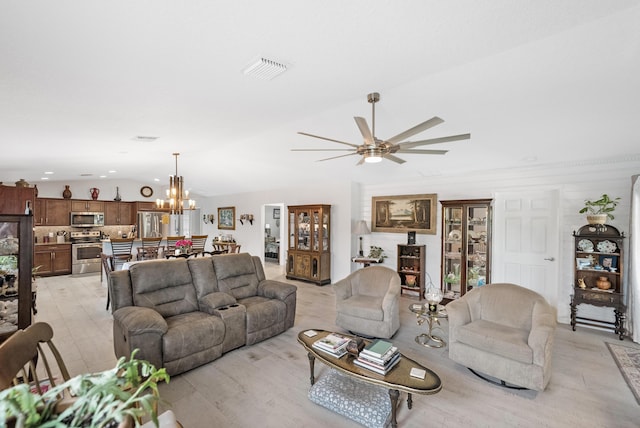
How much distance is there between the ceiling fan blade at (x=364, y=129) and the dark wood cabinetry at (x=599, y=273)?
3.64 m

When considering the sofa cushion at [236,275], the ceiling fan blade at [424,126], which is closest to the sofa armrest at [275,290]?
the sofa cushion at [236,275]

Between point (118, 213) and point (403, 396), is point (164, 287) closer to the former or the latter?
point (403, 396)

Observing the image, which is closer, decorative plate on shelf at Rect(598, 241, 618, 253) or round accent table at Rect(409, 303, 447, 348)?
round accent table at Rect(409, 303, 447, 348)

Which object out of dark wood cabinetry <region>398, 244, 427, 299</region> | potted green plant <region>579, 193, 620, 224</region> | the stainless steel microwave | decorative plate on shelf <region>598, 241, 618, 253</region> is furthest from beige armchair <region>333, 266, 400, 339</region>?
the stainless steel microwave

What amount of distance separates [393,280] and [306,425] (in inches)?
87.3

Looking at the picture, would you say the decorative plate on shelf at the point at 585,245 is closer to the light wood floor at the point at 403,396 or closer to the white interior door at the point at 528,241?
the white interior door at the point at 528,241

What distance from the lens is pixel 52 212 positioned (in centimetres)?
812

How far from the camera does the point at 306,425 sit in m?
2.30

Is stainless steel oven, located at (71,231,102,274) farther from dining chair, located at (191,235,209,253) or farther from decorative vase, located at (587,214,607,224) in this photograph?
decorative vase, located at (587,214,607,224)

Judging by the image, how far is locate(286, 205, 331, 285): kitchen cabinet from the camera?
6.82 metres

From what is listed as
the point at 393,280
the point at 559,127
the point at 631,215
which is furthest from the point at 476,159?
the point at 393,280

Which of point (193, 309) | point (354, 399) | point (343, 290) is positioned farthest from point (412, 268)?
point (193, 309)

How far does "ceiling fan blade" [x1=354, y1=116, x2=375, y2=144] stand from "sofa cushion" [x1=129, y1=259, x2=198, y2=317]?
108 inches

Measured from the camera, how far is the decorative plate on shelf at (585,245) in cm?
417
